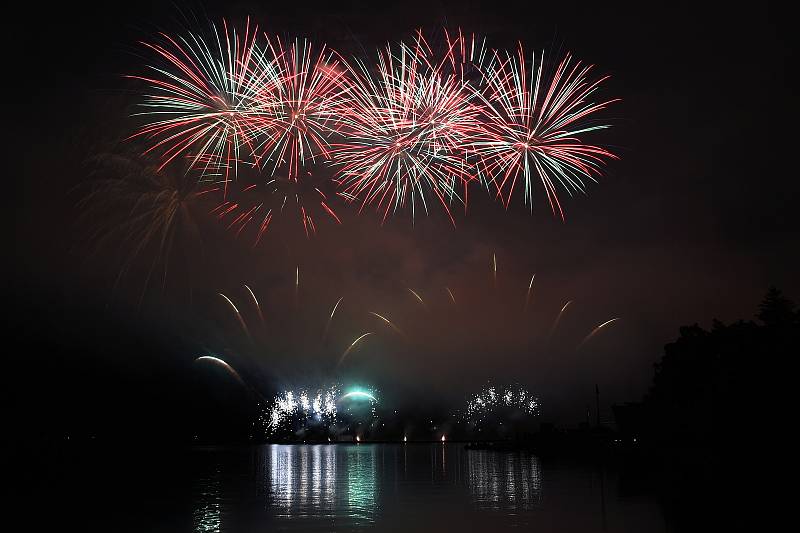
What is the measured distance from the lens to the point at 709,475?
136 ft

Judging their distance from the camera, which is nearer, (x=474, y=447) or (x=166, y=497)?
(x=166, y=497)

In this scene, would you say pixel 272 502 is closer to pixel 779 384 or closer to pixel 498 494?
pixel 498 494

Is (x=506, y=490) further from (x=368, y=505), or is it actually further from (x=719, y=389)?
(x=719, y=389)

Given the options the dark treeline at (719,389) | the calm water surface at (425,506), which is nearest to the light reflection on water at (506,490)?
the calm water surface at (425,506)

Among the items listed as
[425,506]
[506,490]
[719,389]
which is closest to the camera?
[425,506]

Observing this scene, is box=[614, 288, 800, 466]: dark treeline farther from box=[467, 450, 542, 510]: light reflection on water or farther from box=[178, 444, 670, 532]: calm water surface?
box=[467, 450, 542, 510]: light reflection on water

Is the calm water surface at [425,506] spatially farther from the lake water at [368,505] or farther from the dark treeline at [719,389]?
the dark treeline at [719,389]

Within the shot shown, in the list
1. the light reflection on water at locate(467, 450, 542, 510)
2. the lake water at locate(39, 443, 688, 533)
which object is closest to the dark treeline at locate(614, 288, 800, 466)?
the lake water at locate(39, 443, 688, 533)

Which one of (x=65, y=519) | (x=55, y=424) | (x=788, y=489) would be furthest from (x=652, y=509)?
(x=55, y=424)

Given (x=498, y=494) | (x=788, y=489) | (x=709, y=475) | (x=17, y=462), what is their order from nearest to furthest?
(x=788, y=489)
(x=498, y=494)
(x=709, y=475)
(x=17, y=462)

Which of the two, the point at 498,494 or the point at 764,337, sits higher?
the point at 764,337

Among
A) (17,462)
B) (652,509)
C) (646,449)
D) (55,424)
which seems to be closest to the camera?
(652,509)

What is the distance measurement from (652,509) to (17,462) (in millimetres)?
70132

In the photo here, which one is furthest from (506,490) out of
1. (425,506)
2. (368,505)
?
(368,505)
